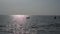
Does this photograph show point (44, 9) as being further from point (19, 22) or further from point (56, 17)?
point (19, 22)

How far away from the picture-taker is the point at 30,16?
1.43 metres

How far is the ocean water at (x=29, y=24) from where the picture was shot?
1427mm

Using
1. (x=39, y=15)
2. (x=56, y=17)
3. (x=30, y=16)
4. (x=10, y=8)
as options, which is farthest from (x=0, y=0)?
(x=56, y=17)

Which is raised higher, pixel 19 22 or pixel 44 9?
pixel 44 9

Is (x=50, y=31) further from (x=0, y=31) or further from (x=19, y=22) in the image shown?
(x=0, y=31)

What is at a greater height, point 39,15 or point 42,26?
point 39,15

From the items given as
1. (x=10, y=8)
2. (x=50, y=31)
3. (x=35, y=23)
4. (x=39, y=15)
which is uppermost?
(x=10, y=8)

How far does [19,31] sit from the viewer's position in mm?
1428

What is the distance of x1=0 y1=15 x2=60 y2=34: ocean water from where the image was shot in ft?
4.68

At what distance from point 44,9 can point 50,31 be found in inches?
12.5

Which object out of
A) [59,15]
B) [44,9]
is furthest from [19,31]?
[59,15]

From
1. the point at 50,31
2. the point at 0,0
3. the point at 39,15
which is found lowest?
the point at 50,31

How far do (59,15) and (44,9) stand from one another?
224 mm

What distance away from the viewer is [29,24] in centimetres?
143
